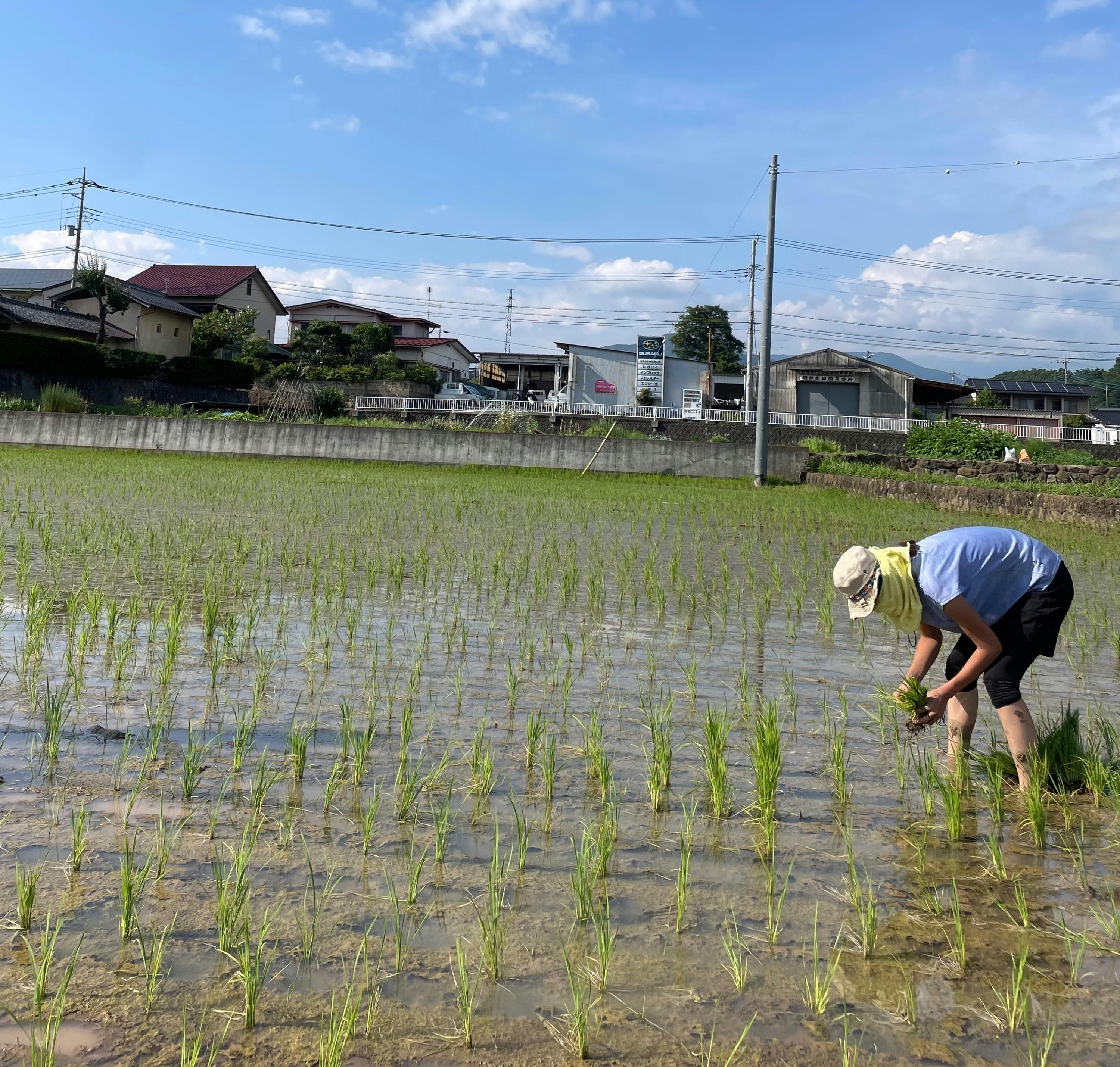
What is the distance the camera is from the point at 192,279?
48.5 meters

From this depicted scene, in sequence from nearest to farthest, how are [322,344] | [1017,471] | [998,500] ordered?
[998,500]
[1017,471]
[322,344]

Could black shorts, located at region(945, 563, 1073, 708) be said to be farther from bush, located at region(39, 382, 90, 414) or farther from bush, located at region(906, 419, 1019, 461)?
bush, located at region(39, 382, 90, 414)

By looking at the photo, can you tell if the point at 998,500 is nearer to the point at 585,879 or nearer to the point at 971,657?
the point at 971,657

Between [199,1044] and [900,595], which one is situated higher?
[900,595]

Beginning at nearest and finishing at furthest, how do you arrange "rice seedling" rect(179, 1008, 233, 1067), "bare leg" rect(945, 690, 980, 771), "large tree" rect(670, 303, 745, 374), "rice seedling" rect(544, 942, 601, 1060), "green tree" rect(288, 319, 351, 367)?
1. "rice seedling" rect(179, 1008, 233, 1067)
2. "rice seedling" rect(544, 942, 601, 1060)
3. "bare leg" rect(945, 690, 980, 771)
4. "green tree" rect(288, 319, 351, 367)
5. "large tree" rect(670, 303, 745, 374)

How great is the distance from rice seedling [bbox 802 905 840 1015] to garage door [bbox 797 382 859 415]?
1624 inches

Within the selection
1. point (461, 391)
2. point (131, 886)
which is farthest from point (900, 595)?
point (461, 391)

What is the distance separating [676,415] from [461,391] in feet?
39.4

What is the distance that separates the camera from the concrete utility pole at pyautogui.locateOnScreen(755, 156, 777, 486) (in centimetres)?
1858

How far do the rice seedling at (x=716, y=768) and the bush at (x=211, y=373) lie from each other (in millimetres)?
34990

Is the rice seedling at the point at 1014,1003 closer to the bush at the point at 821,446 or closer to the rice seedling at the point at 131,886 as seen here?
the rice seedling at the point at 131,886

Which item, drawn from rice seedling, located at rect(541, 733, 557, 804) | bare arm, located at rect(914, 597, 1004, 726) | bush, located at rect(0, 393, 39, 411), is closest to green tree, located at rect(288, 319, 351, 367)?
bush, located at rect(0, 393, 39, 411)

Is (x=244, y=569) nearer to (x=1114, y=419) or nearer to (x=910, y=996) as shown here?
(x=910, y=996)

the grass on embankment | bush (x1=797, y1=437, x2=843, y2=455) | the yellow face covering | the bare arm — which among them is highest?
bush (x1=797, y1=437, x2=843, y2=455)
